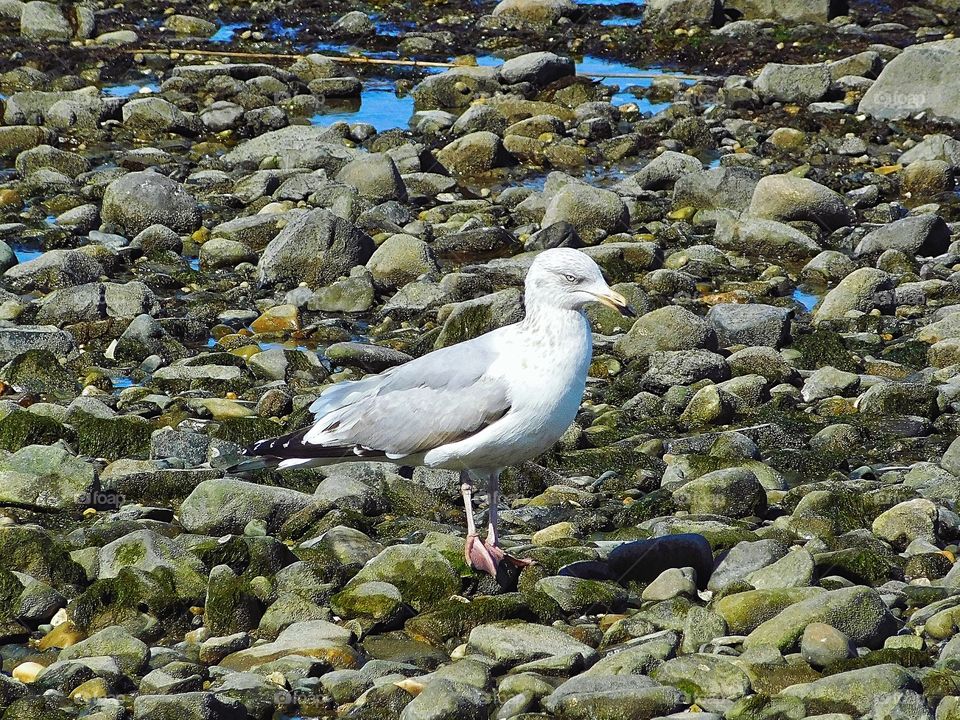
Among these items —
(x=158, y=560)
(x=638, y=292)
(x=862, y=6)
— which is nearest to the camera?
(x=158, y=560)

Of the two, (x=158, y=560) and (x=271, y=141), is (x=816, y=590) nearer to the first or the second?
(x=158, y=560)

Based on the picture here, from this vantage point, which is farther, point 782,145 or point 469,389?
point 782,145

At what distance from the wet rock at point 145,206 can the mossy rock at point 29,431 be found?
227 inches

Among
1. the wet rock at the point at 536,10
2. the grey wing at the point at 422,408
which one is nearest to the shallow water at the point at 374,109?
the wet rock at the point at 536,10

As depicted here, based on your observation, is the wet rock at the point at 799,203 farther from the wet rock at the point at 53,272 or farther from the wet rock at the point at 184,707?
the wet rock at the point at 184,707

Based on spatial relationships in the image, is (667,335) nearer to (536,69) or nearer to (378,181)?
(378,181)

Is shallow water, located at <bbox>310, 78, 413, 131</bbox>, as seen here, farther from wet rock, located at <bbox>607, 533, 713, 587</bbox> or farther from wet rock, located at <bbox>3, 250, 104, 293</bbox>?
wet rock, located at <bbox>607, 533, 713, 587</bbox>

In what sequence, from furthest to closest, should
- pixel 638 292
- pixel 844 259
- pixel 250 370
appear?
pixel 844 259
pixel 638 292
pixel 250 370

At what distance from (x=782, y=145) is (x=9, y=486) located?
1255 centimetres

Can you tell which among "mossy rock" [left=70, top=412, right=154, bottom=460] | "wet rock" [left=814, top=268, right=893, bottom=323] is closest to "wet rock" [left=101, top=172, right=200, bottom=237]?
"mossy rock" [left=70, top=412, right=154, bottom=460]

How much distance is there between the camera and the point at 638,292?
12.2m

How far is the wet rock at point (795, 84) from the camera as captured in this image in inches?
794

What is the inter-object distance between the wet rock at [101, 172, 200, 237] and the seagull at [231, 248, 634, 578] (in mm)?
8196

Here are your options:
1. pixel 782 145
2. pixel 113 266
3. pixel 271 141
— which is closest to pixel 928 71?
pixel 782 145
